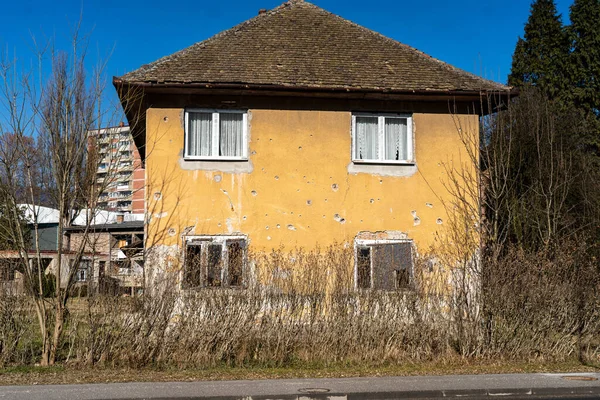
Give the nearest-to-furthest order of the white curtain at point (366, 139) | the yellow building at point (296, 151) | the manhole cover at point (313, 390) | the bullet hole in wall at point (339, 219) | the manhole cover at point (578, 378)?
the manhole cover at point (313, 390) < the manhole cover at point (578, 378) < the yellow building at point (296, 151) < the bullet hole in wall at point (339, 219) < the white curtain at point (366, 139)

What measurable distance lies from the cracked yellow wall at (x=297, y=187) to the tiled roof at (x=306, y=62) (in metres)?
0.83

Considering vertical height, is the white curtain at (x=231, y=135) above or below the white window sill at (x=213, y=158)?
above

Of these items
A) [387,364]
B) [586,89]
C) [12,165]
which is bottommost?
[387,364]

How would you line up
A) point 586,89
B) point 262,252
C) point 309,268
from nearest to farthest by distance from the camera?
point 309,268 → point 262,252 → point 586,89

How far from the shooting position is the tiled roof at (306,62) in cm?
1500

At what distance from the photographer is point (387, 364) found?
39.8ft

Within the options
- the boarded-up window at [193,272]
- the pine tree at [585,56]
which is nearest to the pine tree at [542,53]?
→ the pine tree at [585,56]

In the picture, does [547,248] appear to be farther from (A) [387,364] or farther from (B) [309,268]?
(B) [309,268]

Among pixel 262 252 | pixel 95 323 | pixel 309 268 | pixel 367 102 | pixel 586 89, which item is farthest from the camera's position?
pixel 586 89

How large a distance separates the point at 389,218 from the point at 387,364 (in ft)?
13.4

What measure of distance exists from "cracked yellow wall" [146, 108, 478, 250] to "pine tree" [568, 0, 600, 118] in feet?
64.4

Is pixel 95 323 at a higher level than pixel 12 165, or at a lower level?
lower

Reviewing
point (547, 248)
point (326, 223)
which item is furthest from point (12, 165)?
point (547, 248)

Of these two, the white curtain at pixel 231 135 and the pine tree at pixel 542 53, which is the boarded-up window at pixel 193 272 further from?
the pine tree at pixel 542 53
